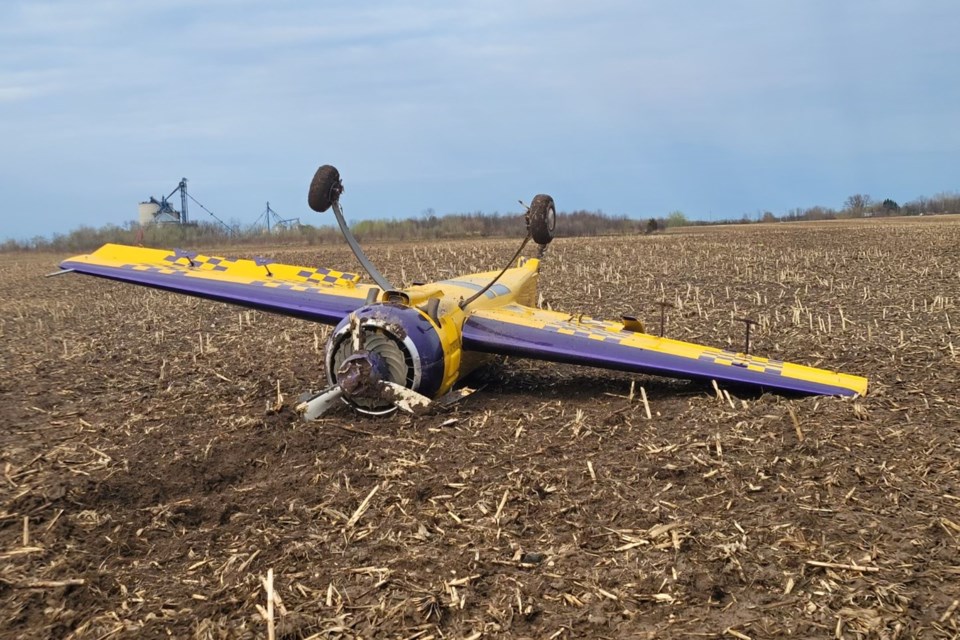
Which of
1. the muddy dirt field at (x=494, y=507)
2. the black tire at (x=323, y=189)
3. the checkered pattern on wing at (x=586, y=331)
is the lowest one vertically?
the muddy dirt field at (x=494, y=507)

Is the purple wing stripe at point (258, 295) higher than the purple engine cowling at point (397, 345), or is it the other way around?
the purple wing stripe at point (258, 295)

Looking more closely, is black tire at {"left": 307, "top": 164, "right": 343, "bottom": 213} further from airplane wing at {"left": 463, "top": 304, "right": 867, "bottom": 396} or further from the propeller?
airplane wing at {"left": 463, "top": 304, "right": 867, "bottom": 396}

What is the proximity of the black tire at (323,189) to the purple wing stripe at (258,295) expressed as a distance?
113cm

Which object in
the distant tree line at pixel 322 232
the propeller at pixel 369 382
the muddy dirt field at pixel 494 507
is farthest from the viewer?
the distant tree line at pixel 322 232

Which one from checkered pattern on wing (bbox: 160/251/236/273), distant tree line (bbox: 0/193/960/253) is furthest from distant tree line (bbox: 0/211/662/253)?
checkered pattern on wing (bbox: 160/251/236/273)

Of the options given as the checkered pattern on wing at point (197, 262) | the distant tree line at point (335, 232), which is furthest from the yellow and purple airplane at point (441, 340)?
the distant tree line at point (335, 232)

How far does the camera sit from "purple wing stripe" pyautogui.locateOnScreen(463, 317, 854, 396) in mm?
7398

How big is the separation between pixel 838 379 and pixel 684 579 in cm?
412

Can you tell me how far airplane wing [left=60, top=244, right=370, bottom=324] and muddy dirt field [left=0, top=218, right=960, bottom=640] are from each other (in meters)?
0.99

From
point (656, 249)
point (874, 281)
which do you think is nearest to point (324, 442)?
point (874, 281)

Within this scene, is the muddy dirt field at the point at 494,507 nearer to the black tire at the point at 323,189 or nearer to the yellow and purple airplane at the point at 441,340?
the yellow and purple airplane at the point at 441,340

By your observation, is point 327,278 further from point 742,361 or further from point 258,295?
point 742,361

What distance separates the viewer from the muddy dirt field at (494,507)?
394 cm

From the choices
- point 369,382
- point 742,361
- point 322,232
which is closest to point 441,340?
point 369,382
